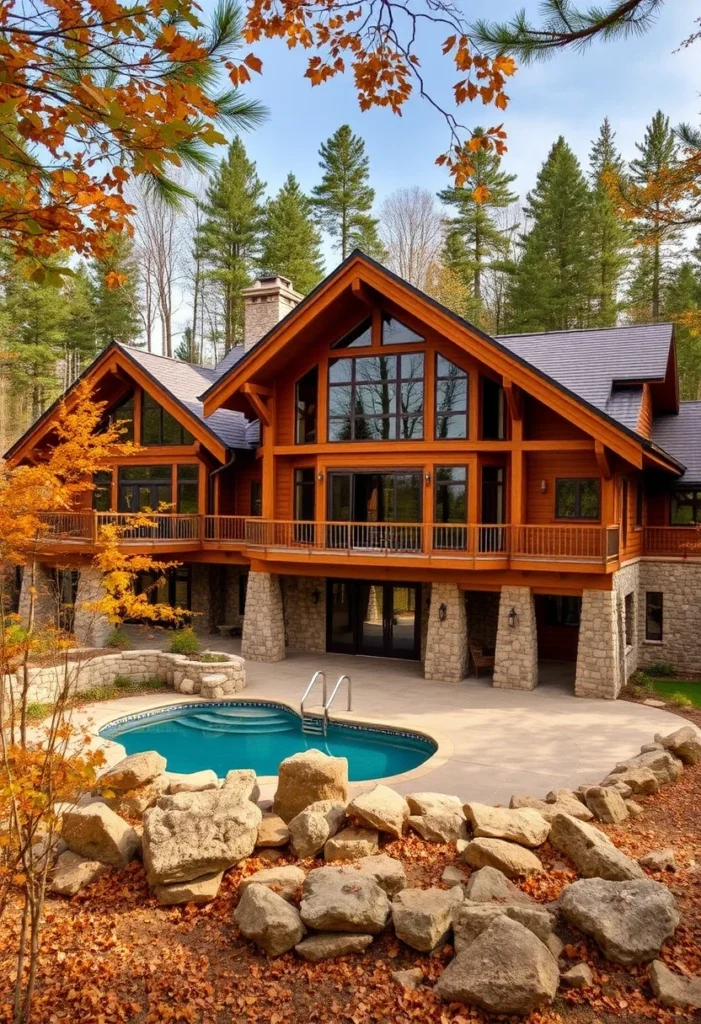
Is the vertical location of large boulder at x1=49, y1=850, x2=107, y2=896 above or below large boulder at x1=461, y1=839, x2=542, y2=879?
below

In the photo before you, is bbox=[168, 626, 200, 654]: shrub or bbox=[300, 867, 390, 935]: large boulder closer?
bbox=[300, 867, 390, 935]: large boulder

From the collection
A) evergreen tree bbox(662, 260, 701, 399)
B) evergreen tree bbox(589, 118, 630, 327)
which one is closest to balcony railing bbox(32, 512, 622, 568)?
evergreen tree bbox(662, 260, 701, 399)

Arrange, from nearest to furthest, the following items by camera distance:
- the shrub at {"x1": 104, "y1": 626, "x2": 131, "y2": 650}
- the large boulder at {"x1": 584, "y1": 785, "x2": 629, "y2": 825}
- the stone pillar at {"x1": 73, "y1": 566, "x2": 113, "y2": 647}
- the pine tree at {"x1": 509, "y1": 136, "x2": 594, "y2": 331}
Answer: the large boulder at {"x1": 584, "y1": 785, "x2": 629, "y2": 825} < the shrub at {"x1": 104, "y1": 626, "x2": 131, "y2": 650} < the stone pillar at {"x1": 73, "y1": 566, "x2": 113, "y2": 647} < the pine tree at {"x1": 509, "y1": 136, "x2": 594, "y2": 331}

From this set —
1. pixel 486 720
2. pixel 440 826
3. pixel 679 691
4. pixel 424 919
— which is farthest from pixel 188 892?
pixel 679 691

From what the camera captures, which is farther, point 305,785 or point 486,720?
point 486,720

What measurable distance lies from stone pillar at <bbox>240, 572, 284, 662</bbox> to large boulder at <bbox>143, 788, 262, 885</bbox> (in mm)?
11463

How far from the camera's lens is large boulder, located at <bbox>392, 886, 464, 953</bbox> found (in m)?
5.01

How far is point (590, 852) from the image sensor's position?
6078 mm

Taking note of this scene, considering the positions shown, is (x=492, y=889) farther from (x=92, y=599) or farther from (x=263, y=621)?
(x=92, y=599)

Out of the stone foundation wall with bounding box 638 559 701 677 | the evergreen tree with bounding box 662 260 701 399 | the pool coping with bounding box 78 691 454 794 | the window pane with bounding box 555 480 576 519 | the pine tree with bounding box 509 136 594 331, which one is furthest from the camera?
the pine tree with bounding box 509 136 594 331

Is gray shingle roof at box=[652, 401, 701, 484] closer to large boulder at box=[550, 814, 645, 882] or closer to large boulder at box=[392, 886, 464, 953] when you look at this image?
large boulder at box=[550, 814, 645, 882]

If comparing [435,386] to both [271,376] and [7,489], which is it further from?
[7,489]

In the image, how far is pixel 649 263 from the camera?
33.5 metres

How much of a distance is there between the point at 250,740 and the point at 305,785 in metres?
5.84
